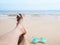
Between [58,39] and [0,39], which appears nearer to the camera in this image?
[0,39]

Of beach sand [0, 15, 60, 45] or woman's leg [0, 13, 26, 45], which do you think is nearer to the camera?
woman's leg [0, 13, 26, 45]

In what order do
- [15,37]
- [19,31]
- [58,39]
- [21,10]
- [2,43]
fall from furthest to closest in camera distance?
[21,10]
[58,39]
[19,31]
[15,37]
[2,43]

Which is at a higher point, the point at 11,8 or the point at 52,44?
the point at 11,8

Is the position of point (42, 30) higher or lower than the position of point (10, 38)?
higher

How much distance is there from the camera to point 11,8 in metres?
12.1

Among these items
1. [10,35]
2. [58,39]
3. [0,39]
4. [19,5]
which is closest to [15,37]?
[10,35]

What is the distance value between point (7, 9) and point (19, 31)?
31.5 ft

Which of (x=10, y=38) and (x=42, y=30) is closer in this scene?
(x=10, y=38)

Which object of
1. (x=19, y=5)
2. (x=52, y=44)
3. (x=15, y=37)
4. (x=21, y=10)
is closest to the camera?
(x=15, y=37)

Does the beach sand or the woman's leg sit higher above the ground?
the beach sand

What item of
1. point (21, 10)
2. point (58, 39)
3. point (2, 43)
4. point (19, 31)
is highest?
point (21, 10)

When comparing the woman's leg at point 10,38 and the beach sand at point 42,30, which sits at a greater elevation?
the beach sand at point 42,30

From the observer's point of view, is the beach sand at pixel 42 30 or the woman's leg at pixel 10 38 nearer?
the woman's leg at pixel 10 38

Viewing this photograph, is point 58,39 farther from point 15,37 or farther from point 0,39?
point 0,39
